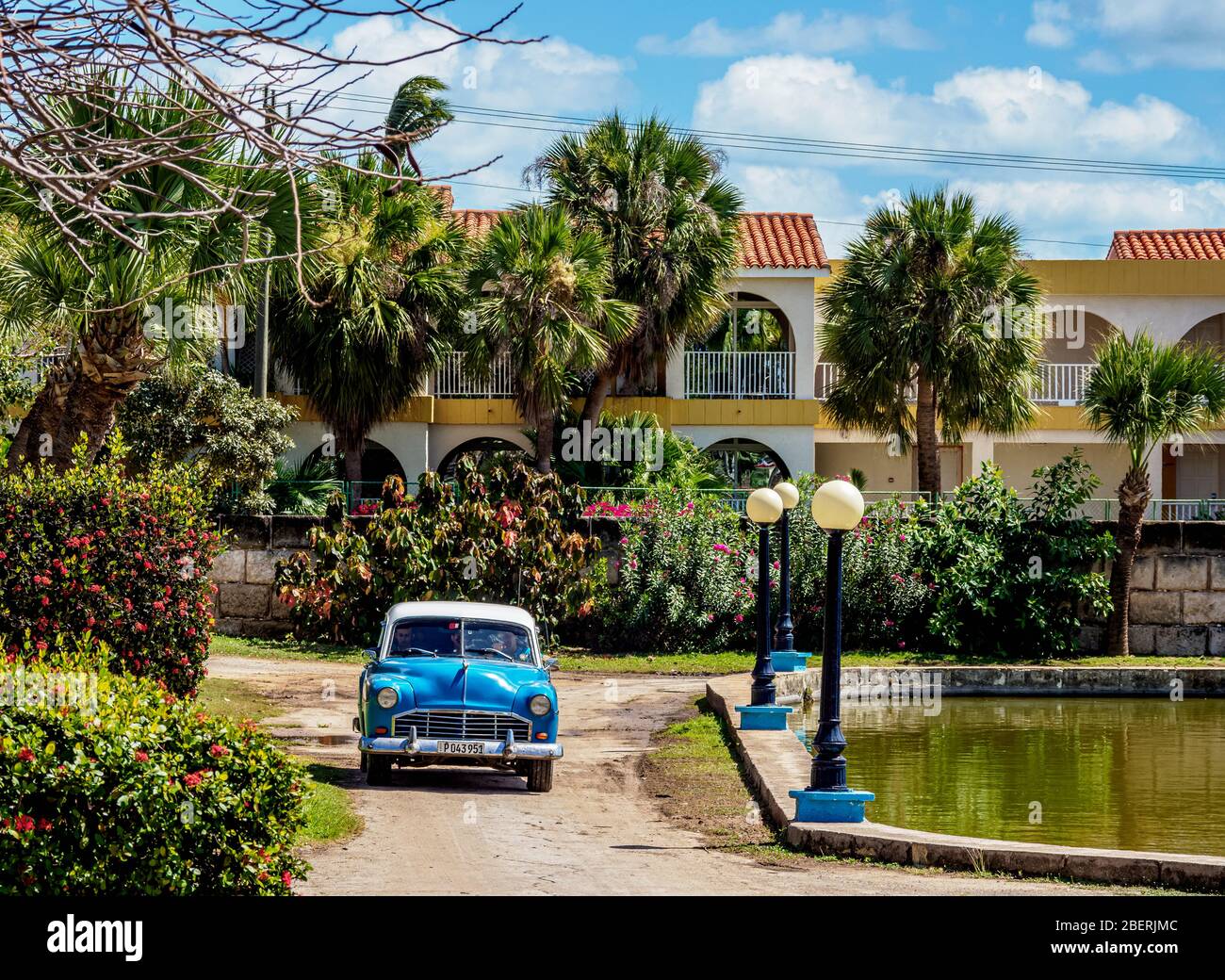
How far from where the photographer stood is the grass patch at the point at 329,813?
9.88 m

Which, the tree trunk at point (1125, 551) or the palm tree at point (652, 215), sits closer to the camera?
the tree trunk at point (1125, 551)

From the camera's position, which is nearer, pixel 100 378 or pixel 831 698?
pixel 831 698

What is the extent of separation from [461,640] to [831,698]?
146 inches

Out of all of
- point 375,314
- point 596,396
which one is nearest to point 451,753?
point 375,314

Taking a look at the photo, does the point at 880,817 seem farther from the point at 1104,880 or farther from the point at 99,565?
the point at 99,565

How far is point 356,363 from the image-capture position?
27.8 meters

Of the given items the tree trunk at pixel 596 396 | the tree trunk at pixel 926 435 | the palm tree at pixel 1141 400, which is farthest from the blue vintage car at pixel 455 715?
the tree trunk at pixel 596 396

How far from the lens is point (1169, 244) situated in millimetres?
38000

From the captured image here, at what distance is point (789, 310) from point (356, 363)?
32.5 ft

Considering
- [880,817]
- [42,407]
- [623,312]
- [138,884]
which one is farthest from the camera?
[623,312]

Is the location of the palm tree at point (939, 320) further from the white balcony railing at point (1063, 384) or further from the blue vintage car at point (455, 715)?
the blue vintage car at point (455, 715)

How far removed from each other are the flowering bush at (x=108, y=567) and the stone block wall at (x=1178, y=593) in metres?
15.5

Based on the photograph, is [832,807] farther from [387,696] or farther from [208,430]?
[208,430]
